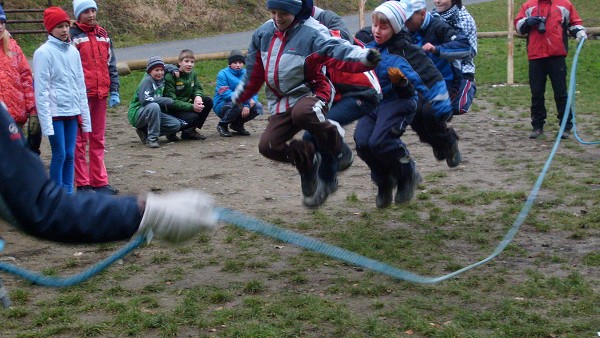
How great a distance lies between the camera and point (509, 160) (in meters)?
10.5

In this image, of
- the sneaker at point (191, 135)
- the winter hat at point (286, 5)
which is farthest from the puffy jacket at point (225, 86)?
the winter hat at point (286, 5)

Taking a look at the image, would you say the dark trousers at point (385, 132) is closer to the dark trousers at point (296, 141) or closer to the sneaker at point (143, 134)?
the dark trousers at point (296, 141)

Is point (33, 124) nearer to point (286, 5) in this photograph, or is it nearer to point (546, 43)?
point (286, 5)

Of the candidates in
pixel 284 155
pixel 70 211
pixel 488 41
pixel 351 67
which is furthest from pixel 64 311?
pixel 488 41

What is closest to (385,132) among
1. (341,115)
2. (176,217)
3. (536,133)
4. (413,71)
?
(341,115)

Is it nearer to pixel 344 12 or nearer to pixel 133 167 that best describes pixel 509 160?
pixel 133 167

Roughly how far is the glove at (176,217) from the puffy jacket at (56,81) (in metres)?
5.61

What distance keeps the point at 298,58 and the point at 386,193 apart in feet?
5.69

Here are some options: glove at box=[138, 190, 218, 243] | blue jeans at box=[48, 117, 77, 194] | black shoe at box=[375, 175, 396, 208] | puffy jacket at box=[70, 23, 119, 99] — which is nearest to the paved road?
puffy jacket at box=[70, 23, 119, 99]

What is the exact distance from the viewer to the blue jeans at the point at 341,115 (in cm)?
708

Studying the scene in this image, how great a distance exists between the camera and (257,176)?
9984mm

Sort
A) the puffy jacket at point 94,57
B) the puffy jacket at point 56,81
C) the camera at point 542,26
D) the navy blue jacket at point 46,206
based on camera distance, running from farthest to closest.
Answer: the camera at point 542,26 → the puffy jacket at point 94,57 → the puffy jacket at point 56,81 → the navy blue jacket at point 46,206

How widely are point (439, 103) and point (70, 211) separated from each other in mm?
5213

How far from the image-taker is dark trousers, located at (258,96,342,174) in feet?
21.7
